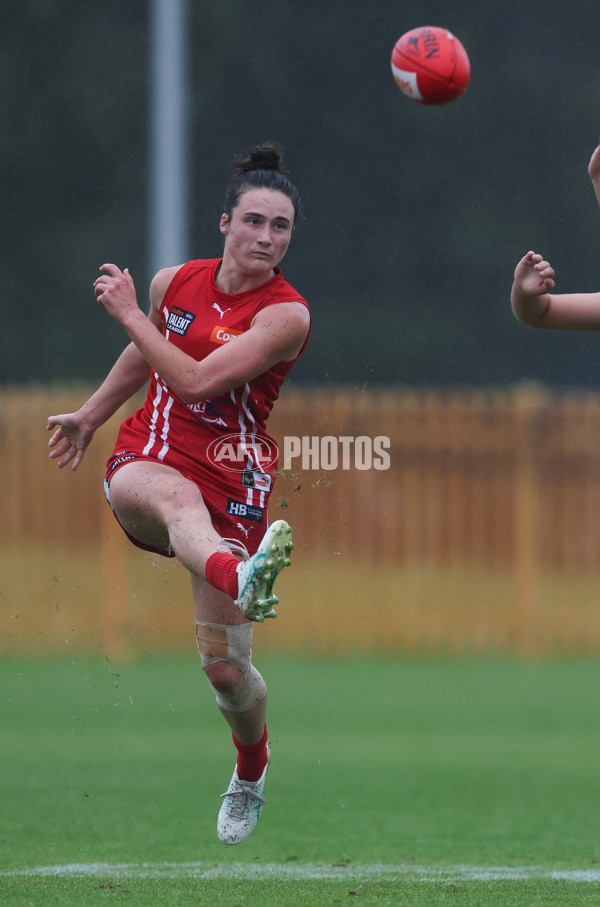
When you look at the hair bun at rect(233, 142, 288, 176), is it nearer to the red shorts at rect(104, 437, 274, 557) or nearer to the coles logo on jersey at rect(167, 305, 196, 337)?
the coles logo on jersey at rect(167, 305, 196, 337)

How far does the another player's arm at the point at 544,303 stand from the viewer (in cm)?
525

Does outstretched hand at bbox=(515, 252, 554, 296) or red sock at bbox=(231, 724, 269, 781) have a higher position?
outstretched hand at bbox=(515, 252, 554, 296)

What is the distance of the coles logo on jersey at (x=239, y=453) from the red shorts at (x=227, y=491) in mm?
21

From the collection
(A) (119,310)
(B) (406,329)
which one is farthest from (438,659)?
(A) (119,310)

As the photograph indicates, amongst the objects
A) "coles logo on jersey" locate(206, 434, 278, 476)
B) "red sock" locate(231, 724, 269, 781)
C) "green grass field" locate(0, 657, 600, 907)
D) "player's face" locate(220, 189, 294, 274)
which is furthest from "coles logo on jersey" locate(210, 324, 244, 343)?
"green grass field" locate(0, 657, 600, 907)

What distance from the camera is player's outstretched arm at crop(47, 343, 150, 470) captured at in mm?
5957

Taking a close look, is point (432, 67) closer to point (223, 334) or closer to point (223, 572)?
point (223, 334)

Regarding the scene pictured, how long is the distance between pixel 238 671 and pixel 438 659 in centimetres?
830

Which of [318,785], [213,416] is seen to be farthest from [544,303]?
[318,785]

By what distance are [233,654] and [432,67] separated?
237 cm

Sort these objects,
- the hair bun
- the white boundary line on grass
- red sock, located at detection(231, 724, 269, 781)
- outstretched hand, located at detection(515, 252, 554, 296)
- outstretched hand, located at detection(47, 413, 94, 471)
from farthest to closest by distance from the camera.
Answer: outstretched hand, located at detection(47, 413, 94, 471), red sock, located at detection(231, 724, 269, 781), the hair bun, the white boundary line on grass, outstretched hand, located at detection(515, 252, 554, 296)

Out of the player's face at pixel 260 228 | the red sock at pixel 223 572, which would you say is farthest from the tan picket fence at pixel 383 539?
the red sock at pixel 223 572

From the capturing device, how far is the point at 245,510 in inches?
220

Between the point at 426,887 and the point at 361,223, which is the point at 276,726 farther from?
the point at 361,223
